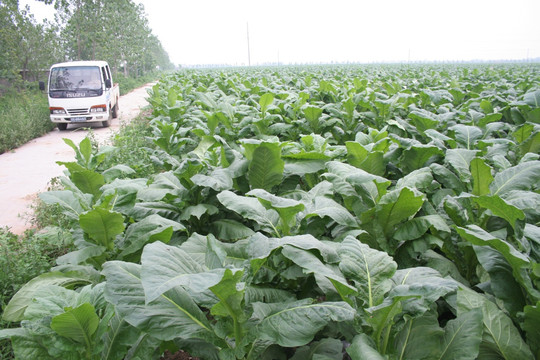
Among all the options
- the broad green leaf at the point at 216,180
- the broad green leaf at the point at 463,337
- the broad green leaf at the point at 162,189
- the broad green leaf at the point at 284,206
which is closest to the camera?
the broad green leaf at the point at 463,337

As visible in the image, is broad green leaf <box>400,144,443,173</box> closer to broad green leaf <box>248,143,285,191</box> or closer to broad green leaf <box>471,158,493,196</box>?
broad green leaf <box>471,158,493,196</box>

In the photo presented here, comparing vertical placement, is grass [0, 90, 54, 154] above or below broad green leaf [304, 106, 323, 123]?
below

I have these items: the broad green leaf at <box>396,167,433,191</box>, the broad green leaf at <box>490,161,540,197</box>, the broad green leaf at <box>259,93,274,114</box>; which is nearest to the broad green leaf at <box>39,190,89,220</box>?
the broad green leaf at <box>396,167,433,191</box>

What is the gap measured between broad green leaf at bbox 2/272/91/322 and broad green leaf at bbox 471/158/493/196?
2.24 m

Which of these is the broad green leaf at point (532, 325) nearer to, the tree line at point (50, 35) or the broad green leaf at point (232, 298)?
the broad green leaf at point (232, 298)

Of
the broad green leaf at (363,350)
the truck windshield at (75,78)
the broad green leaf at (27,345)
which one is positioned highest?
the truck windshield at (75,78)

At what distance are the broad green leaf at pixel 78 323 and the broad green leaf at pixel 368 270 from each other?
94 centimetres

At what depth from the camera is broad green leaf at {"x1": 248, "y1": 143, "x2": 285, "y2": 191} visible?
2357 millimetres

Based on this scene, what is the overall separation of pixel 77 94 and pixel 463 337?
13.6m

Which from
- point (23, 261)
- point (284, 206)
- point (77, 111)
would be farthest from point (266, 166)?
point (77, 111)

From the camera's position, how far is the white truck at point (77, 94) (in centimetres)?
1227

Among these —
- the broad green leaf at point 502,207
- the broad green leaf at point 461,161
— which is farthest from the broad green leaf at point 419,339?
the broad green leaf at point 461,161

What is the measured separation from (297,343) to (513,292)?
2.92ft

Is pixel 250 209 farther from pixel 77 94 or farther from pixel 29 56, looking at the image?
pixel 29 56
